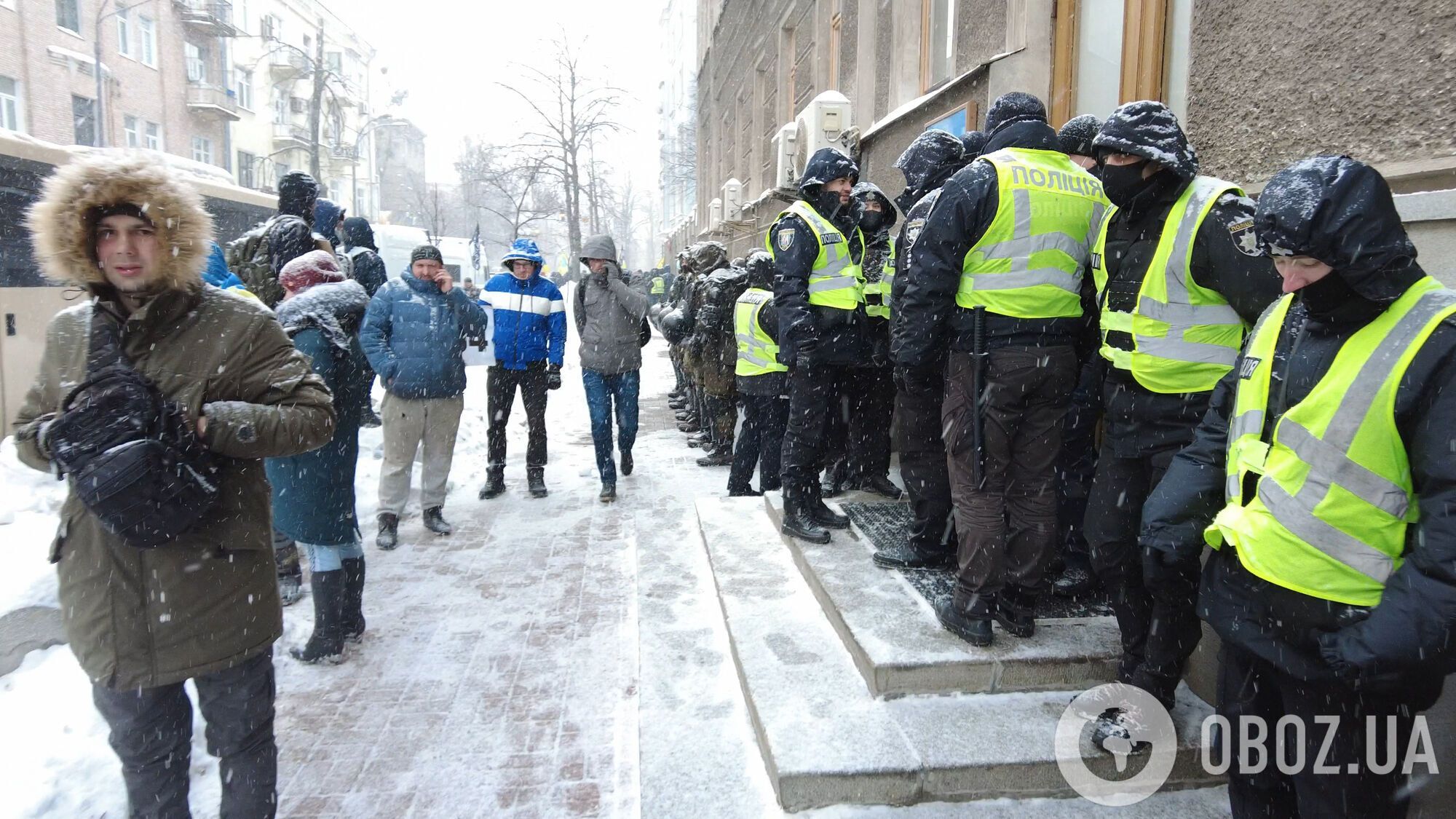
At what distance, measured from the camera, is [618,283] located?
707cm

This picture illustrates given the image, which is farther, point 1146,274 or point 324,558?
point 324,558

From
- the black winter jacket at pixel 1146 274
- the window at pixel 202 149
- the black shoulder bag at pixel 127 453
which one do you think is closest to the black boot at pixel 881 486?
the black winter jacket at pixel 1146 274

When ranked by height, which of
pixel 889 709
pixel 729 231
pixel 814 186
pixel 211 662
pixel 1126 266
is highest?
pixel 729 231

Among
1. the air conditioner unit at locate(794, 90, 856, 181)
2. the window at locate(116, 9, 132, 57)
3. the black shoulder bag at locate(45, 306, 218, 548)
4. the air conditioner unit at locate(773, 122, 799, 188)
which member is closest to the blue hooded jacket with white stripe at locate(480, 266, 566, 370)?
the air conditioner unit at locate(794, 90, 856, 181)

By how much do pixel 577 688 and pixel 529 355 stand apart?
3.56m

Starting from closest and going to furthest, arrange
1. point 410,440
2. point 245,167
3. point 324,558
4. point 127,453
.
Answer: point 127,453, point 324,558, point 410,440, point 245,167

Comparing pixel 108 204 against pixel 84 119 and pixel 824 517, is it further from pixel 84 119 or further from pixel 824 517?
pixel 84 119

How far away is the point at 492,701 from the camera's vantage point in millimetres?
3668

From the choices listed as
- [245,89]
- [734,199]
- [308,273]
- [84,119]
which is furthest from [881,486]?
[245,89]

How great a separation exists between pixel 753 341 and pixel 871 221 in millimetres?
1144

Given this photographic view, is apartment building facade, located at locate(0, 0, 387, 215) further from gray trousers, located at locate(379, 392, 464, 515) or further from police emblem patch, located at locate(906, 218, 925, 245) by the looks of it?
police emblem patch, located at locate(906, 218, 925, 245)

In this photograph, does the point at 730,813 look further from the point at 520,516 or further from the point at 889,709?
the point at 520,516

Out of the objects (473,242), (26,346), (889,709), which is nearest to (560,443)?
(26,346)

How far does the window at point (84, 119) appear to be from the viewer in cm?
2484
